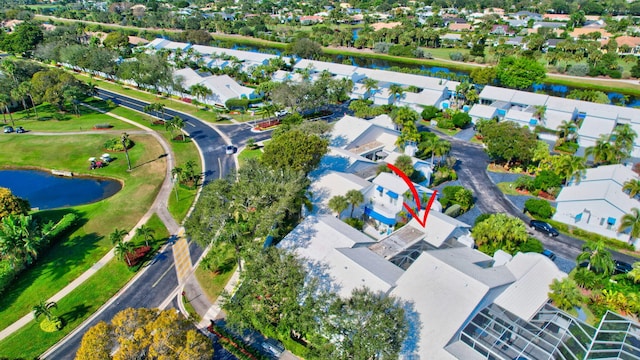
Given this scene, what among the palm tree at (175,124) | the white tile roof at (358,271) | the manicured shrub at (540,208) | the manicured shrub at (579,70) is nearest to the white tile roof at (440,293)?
the white tile roof at (358,271)

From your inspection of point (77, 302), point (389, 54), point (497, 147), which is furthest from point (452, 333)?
point (389, 54)

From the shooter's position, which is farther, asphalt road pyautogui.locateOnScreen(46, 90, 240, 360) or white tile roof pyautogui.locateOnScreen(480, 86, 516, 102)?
white tile roof pyautogui.locateOnScreen(480, 86, 516, 102)

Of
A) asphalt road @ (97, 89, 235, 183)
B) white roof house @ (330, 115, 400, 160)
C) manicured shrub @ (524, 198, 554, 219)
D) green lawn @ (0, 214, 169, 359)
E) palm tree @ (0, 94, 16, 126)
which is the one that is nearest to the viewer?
green lawn @ (0, 214, 169, 359)

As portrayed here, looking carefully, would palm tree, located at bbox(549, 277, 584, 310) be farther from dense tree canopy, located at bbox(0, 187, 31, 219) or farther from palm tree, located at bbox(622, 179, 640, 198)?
dense tree canopy, located at bbox(0, 187, 31, 219)

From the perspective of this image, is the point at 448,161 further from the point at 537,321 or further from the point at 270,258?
the point at 270,258

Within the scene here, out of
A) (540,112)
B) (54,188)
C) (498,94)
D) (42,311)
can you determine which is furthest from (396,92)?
(42,311)

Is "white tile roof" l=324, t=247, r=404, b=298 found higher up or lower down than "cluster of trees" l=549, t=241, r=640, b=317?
higher up

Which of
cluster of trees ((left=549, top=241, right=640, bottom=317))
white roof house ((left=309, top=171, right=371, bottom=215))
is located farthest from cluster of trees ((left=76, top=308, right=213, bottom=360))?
cluster of trees ((left=549, top=241, right=640, bottom=317))

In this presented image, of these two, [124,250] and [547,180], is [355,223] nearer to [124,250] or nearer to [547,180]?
[124,250]
